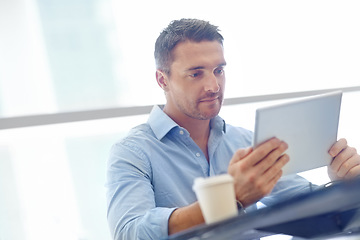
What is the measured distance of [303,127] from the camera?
1.25 metres

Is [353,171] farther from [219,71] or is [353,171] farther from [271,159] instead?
[219,71]

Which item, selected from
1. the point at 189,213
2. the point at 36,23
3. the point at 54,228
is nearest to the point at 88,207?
the point at 54,228

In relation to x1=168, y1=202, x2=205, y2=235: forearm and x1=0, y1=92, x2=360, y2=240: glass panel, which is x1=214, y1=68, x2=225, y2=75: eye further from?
x1=168, y1=202, x2=205, y2=235: forearm

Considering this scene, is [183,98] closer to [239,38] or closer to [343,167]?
[343,167]

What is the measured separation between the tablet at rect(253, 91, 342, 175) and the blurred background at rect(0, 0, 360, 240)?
1020 millimetres

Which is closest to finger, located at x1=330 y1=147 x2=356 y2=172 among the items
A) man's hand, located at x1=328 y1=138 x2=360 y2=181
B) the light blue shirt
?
man's hand, located at x1=328 y1=138 x2=360 y2=181

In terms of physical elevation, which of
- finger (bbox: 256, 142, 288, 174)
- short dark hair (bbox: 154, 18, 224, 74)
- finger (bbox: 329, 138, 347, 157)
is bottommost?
finger (bbox: 329, 138, 347, 157)

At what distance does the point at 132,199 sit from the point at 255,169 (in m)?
0.41

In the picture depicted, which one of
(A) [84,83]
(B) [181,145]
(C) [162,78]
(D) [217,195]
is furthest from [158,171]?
(D) [217,195]

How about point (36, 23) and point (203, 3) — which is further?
point (203, 3)

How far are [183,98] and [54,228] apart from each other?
780mm

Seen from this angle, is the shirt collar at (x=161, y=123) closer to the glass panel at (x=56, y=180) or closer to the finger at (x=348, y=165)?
the glass panel at (x=56, y=180)

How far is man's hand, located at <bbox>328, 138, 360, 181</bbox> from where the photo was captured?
54.5 inches

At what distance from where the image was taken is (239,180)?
113 cm
